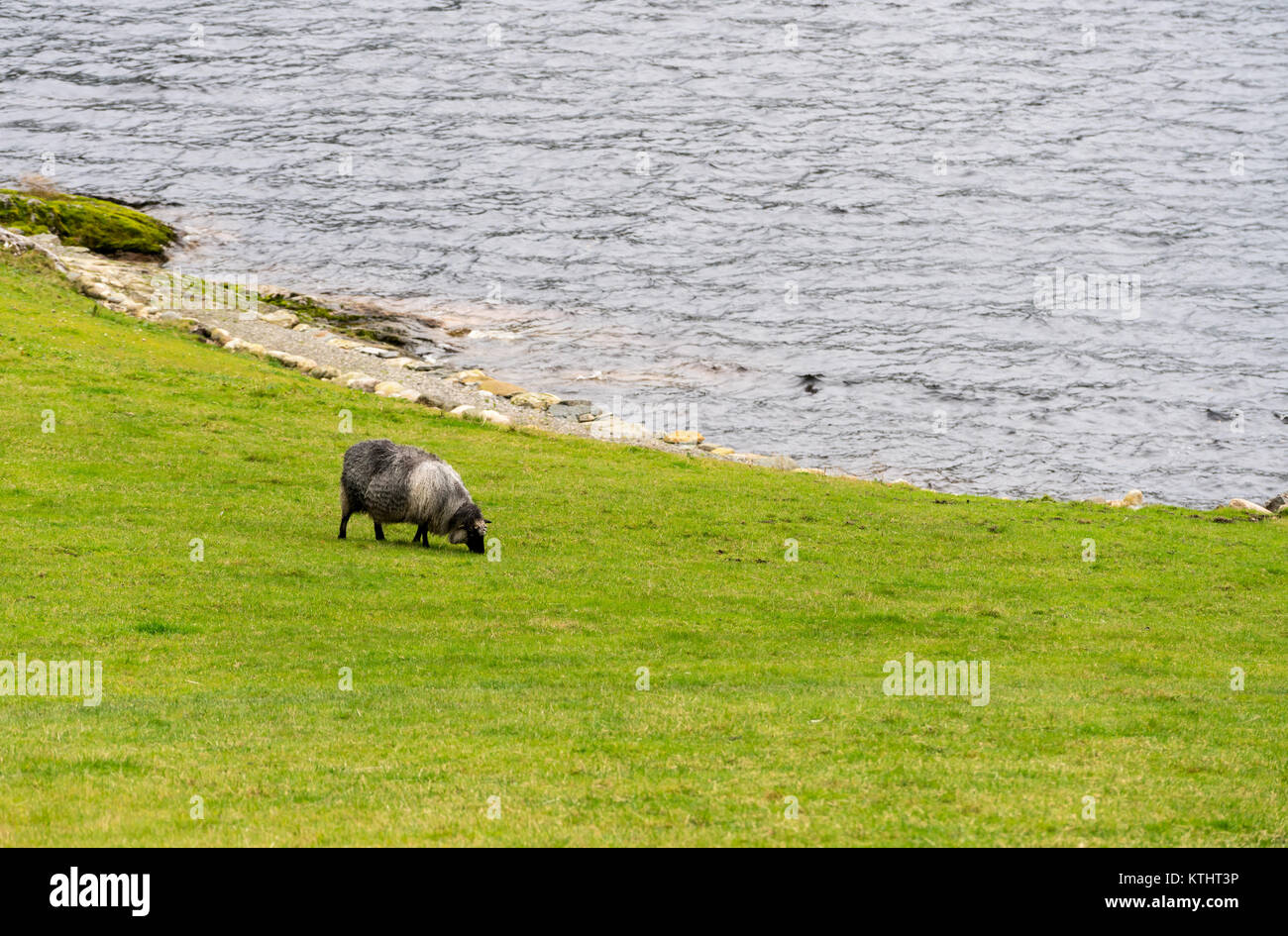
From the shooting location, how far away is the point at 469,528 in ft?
98.7

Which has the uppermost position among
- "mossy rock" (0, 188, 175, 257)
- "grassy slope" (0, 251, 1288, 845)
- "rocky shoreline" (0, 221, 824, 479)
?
"mossy rock" (0, 188, 175, 257)

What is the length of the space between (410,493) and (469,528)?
5.55 feet

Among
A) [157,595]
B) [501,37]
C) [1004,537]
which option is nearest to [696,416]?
[1004,537]

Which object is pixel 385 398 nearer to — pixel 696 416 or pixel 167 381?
pixel 167 381

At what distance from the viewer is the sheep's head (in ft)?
98.7

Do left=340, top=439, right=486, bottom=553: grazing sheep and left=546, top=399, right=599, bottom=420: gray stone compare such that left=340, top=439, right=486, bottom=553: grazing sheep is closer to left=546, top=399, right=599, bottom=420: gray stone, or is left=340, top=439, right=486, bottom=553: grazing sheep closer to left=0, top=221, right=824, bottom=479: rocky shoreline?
left=0, top=221, right=824, bottom=479: rocky shoreline

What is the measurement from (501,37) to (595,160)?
2751 cm

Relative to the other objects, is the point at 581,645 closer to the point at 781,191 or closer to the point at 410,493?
the point at 410,493

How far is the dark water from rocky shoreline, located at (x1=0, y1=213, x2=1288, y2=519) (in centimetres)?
387

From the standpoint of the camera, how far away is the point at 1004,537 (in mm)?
36219

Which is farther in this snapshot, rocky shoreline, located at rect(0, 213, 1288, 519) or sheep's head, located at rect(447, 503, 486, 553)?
rocky shoreline, located at rect(0, 213, 1288, 519)

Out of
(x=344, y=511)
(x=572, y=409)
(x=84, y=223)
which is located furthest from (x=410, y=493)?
(x=84, y=223)

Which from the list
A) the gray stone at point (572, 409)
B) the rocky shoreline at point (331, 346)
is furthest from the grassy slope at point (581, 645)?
the gray stone at point (572, 409)

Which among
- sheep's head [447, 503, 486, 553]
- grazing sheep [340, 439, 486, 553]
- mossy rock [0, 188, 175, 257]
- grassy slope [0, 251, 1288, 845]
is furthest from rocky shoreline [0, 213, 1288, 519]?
sheep's head [447, 503, 486, 553]
